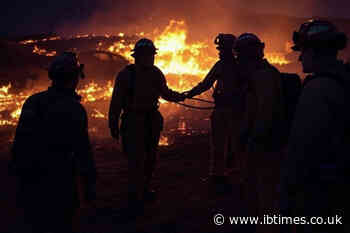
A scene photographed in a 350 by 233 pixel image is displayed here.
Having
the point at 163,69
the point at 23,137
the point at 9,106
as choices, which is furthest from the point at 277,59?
the point at 23,137

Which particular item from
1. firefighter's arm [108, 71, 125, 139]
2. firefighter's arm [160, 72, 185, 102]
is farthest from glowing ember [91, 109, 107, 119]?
firefighter's arm [108, 71, 125, 139]

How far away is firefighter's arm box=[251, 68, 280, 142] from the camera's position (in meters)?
3.65

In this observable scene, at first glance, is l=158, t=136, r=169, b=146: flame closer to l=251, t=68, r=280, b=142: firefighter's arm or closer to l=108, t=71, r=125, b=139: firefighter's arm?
l=108, t=71, r=125, b=139: firefighter's arm

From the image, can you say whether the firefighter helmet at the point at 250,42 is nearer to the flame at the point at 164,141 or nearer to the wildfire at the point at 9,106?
the flame at the point at 164,141

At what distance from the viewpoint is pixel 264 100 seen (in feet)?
12.1

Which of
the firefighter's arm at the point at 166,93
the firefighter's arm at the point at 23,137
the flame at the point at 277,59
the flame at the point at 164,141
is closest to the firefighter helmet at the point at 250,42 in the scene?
the firefighter's arm at the point at 166,93

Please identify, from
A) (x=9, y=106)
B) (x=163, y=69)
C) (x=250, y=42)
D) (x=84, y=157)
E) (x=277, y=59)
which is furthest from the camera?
(x=277, y=59)

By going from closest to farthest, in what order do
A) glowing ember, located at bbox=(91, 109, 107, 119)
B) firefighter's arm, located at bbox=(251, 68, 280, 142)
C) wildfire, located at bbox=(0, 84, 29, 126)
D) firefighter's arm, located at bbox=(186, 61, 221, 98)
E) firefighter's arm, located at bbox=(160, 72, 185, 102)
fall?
firefighter's arm, located at bbox=(251, 68, 280, 142) → firefighter's arm, located at bbox=(160, 72, 185, 102) → firefighter's arm, located at bbox=(186, 61, 221, 98) → wildfire, located at bbox=(0, 84, 29, 126) → glowing ember, located at bbox=(91, 109, 107, 119)

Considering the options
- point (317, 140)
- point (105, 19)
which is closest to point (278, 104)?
point (317, 140)

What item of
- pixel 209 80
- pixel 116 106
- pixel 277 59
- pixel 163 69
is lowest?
pixel 116 106

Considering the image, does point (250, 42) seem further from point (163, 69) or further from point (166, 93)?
point (163, 69)

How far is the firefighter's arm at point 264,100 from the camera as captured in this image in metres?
3.65

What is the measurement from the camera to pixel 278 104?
361 centimetres

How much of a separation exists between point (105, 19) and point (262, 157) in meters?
59.3
